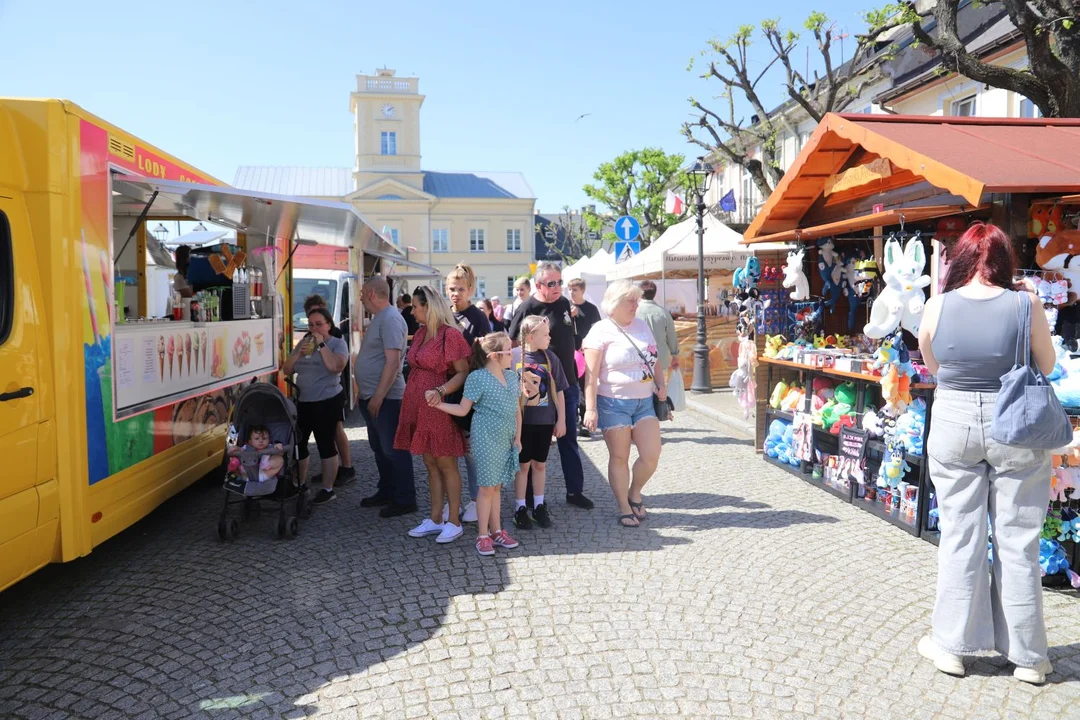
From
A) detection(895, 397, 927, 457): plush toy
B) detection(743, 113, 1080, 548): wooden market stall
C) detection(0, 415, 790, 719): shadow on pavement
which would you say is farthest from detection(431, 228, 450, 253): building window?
detection(895, 397, 927, 457): plush toy

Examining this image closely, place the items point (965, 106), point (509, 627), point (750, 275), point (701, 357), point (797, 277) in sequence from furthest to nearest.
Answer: point (965, 106)
point (701, 357)
point (750, 275)
point (797, 277)
point (509, 627)

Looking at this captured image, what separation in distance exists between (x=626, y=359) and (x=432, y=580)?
205 cm

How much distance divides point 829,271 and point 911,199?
1917 mm

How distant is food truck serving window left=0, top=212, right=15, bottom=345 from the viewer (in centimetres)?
379

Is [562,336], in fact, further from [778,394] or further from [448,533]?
[778,394]

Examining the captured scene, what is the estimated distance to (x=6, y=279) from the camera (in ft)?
12.6

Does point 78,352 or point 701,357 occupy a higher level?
point 78,352

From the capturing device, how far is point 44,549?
404 cm

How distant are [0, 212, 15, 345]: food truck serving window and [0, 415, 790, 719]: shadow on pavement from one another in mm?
1597

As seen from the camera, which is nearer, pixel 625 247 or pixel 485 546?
pixel 485 546

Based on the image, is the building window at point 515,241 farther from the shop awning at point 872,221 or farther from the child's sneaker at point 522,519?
the child's sneaker at point 522,519

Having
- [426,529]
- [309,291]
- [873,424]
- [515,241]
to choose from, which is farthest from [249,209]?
[515,241]

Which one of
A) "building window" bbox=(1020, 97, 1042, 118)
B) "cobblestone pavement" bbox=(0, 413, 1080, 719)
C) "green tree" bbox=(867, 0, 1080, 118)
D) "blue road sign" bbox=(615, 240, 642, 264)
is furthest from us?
"building window" bbox=(1020, 97, 1042, 118)

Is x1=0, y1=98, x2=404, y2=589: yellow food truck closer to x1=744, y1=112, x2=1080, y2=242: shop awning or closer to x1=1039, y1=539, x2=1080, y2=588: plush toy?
x1=744, y1=112, x2=1080, y2=242: shop awning
